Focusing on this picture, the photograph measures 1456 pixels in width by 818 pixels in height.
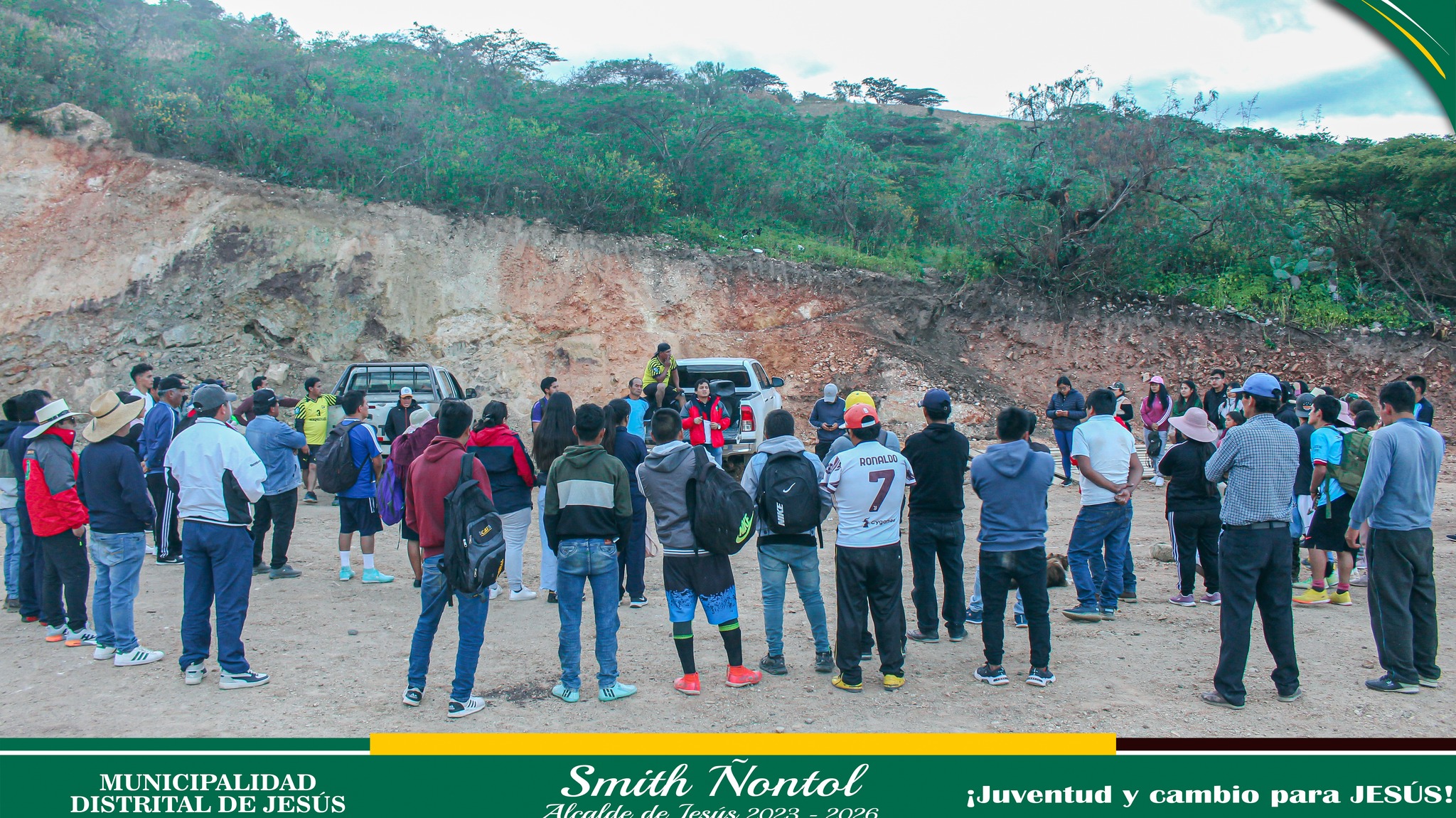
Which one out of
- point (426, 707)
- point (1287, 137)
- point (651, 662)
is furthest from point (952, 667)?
point (1287, 137)

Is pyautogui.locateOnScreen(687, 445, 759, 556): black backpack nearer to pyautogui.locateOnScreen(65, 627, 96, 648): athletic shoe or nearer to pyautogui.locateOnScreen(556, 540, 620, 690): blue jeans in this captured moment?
pyautogui.locateOnScreen(556, 540, 620, 690): blue jeans

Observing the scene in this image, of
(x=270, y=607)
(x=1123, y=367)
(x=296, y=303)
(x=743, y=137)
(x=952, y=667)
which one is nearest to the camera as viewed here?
(x=952, y=667)

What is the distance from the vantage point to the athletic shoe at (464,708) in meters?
5.14

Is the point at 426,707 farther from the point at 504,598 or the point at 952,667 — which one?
the point at 952,667

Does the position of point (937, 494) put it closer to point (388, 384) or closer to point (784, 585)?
point (784, 585)

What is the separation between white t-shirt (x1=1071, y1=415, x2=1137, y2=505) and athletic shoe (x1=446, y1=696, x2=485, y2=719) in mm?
4759

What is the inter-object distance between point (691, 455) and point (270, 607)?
4.49 meters

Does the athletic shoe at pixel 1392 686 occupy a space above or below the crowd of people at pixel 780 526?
below

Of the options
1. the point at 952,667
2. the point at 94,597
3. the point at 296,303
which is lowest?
the point at 952,667

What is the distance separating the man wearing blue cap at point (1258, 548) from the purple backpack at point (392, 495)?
20.6 feet

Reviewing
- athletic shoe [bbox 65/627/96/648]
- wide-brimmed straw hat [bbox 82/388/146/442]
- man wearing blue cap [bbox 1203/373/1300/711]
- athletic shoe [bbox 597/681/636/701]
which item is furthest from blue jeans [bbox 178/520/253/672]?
man wearing blue cap [bbox 1203/373/1300/711]

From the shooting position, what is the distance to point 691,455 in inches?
218

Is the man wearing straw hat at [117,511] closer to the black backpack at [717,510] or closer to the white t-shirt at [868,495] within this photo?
the black backpack at [717,510]

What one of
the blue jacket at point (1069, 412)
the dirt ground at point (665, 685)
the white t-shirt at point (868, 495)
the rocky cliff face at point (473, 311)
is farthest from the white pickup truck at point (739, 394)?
the white t-shirt at point (868, 495)
